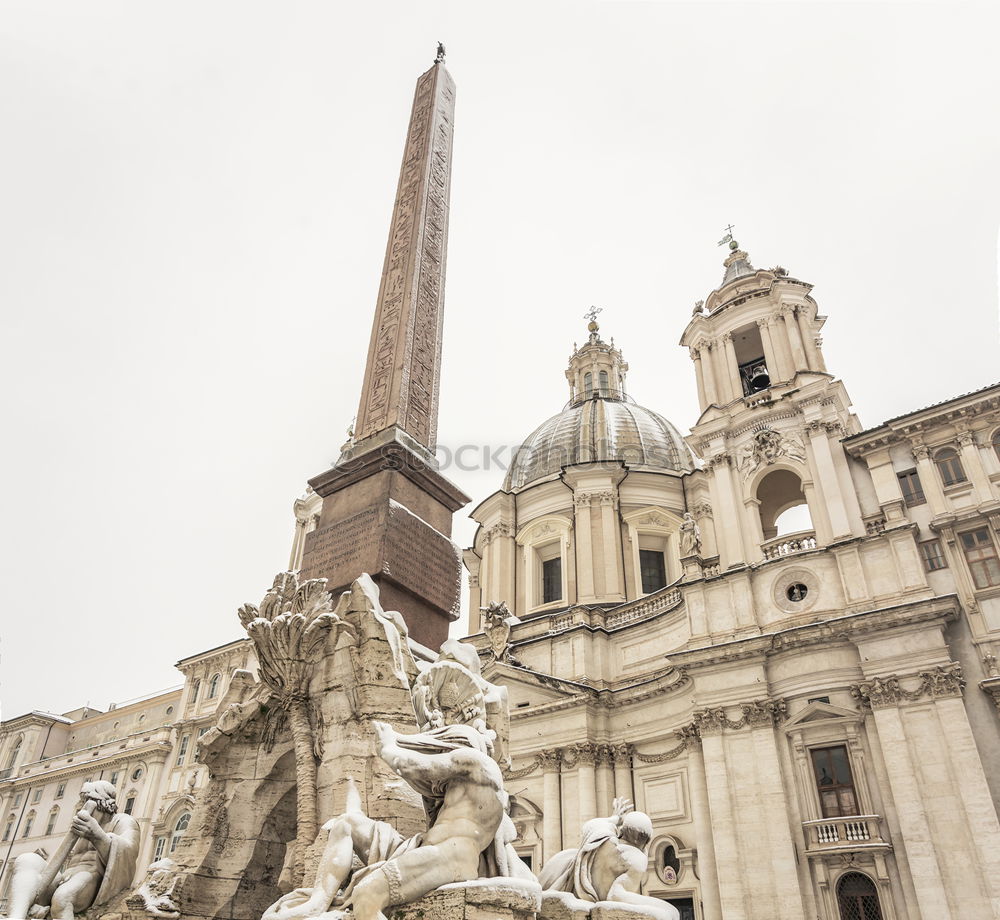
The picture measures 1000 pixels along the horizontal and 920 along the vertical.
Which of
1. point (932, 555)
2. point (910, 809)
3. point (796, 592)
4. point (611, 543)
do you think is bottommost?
point (910, 809)

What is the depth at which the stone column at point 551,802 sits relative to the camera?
24219 millimetres

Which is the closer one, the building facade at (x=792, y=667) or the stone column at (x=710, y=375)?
the building facade at (x=792, y=667)

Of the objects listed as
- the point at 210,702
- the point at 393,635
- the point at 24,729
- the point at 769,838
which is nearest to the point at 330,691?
the point at 393,635

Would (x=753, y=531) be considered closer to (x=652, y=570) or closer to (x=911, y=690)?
(x=911, y=690)

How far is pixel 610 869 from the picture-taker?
5.95 metres

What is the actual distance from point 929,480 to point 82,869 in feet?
74.5

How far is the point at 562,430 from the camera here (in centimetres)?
4047

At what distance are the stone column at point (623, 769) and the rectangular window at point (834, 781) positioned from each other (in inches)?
245

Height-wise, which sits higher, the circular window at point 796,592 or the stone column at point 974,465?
the stone column at point 974,465

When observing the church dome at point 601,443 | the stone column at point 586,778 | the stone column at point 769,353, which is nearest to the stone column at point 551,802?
the stone column at point 586,778

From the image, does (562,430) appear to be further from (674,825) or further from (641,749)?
(674,825)

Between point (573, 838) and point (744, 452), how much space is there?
14.0m

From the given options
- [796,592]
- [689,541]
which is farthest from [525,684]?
[796,592]

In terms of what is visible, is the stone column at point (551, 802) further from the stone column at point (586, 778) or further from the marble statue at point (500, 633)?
the marble statue at point (500, 633)
